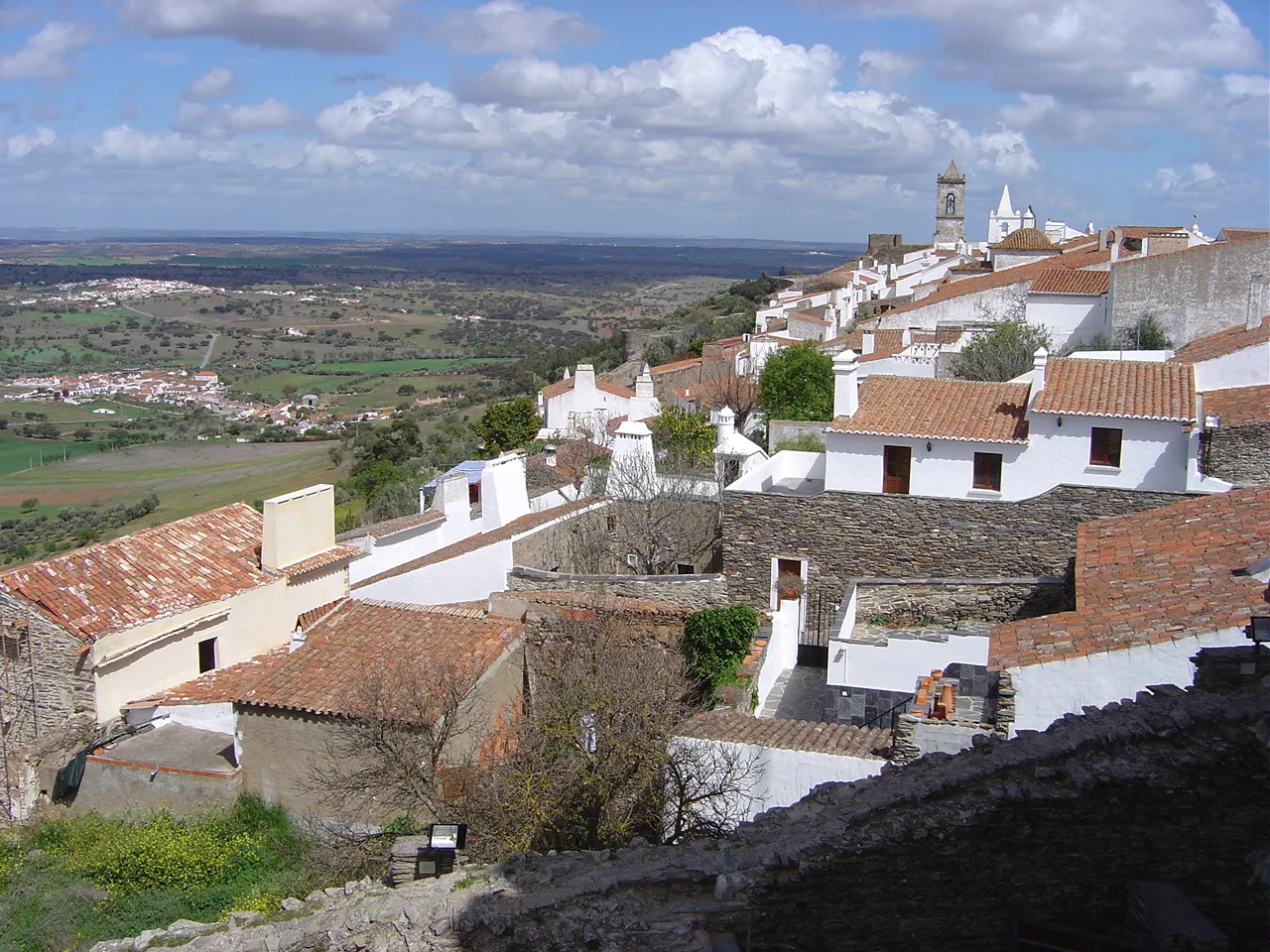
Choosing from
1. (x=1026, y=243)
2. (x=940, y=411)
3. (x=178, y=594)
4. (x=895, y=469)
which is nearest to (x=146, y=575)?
(x=178, y=594)

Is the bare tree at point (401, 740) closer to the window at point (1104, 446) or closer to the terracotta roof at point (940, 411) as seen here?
the terracotta roof at point (940, 411)

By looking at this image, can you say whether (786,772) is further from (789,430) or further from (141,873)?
(789,430)

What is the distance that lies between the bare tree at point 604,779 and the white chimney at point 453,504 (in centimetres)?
988

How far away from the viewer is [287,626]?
16922 mm

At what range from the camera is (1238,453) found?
51.5ft

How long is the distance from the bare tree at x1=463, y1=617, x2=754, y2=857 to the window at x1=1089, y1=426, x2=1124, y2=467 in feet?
27.7

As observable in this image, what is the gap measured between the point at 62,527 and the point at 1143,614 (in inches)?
1615

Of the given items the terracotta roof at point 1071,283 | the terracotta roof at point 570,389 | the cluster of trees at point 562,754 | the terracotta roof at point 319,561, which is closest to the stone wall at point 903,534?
the cluster of trees at point 562,754

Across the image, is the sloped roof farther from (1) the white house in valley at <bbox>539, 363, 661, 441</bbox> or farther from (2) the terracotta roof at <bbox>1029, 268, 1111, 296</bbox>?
(2) the terracotta roof at <bbox>1029, 268, 1111, 296</bbox>

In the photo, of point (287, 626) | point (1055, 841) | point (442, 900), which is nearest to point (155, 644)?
point (287, 626)

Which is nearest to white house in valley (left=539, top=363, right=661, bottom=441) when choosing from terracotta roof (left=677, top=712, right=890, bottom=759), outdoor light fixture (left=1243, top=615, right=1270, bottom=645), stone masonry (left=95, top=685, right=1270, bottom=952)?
terracotta roof (left=677, top=712, right=890, bottom=759)

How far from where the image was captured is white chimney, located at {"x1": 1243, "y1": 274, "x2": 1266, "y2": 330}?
28766 millimetres

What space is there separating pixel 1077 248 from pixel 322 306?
385 feet

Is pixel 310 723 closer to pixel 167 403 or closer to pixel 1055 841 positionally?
pixel 1055 841
